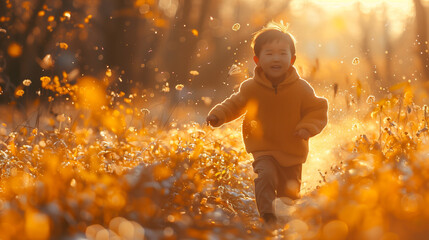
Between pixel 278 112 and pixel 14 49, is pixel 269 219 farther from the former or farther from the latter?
pixel 14 49

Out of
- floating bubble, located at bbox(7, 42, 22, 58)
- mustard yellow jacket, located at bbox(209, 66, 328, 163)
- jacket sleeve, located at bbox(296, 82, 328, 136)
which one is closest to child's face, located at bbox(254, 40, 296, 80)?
mustard yellow jacket, located at bbox(209, 66, 328, 163)

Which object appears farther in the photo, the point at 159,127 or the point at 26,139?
the point at 159,127

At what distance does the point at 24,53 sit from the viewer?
1176 centimetres

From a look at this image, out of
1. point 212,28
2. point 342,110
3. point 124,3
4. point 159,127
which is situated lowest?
point 159,127

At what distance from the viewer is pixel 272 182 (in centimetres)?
484

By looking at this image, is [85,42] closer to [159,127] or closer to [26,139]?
[159,127]

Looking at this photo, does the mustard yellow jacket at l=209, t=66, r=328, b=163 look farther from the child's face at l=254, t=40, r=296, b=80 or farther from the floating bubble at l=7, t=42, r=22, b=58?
the floating bubble at l=7, t=42, r=22, b=58

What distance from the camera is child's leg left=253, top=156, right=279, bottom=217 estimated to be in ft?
15.1

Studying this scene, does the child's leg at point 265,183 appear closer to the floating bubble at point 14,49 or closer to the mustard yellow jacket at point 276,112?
the mustard yellow jacket at point 276,112

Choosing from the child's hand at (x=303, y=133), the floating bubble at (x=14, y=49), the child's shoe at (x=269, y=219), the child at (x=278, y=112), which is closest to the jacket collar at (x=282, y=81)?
the child at (x=278, y=112)

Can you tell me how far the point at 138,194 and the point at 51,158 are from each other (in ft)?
4.52

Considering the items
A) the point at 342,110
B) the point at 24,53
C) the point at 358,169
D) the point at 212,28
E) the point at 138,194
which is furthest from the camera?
the point at 212,28

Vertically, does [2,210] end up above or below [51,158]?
below

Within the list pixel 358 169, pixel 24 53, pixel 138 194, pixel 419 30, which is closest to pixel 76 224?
pixel 138 194
